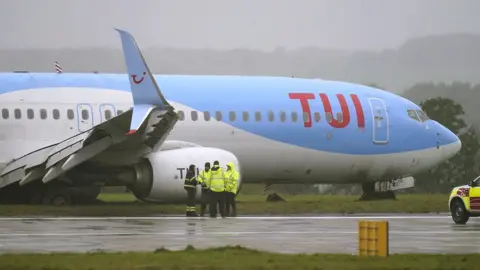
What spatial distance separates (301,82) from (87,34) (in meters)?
12.9

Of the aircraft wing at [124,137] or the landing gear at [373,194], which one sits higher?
the aircraft wing at [124,137]

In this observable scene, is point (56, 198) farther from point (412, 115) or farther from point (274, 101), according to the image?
point (412, 115)

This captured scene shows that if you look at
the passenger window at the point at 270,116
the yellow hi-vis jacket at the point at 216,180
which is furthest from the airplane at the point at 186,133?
the yellow hi-vis jacket at the point at 216,180

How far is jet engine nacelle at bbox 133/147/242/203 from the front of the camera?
30562 millimetres

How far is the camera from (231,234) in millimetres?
23141

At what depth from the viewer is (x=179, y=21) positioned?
2004 inches

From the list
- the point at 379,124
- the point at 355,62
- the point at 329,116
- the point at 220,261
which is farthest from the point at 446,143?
the point at 220,261

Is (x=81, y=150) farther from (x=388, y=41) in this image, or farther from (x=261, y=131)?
(x=388, y=41)

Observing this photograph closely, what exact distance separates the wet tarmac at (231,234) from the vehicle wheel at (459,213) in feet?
0.64

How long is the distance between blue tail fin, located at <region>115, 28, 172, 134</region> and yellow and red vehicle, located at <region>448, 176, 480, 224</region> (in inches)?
297

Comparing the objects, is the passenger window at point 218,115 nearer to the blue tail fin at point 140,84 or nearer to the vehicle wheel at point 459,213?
the blue tail fin at point 140,84

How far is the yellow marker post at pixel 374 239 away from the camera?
17516 mm

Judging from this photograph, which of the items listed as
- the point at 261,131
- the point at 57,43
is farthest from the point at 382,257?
the point at 57,43

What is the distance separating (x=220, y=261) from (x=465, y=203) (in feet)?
39.9
